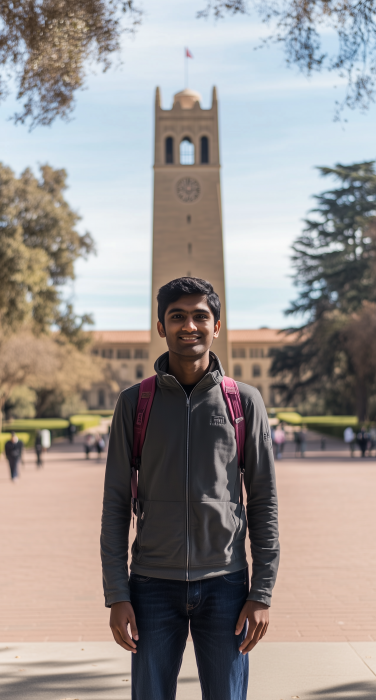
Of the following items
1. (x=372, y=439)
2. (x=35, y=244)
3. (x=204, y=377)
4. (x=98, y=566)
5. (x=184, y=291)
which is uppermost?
(x=35, y=244)

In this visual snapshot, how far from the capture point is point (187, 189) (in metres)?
44.3

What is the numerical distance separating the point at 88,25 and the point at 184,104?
45.5 metres

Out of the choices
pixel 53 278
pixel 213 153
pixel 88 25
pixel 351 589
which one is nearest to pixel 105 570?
pixel 88 25

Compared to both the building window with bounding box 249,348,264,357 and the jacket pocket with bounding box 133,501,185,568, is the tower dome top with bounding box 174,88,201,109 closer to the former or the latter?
the jacket pocket with bounding box 133,501,185,568

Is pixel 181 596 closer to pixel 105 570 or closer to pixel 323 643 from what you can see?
pixel 105 570

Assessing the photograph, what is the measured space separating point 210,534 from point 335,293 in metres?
43.0

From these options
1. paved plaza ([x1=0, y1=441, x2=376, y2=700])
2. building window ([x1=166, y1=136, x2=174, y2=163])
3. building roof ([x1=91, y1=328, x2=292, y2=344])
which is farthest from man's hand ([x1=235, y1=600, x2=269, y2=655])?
building roof ([x1=91, y1=328, x2=292, y2=344])

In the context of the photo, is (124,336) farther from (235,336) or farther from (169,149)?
(169,149)

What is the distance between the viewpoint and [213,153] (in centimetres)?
4616

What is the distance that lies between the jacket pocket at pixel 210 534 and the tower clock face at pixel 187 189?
42825mm

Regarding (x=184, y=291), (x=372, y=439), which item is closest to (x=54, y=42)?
(x=184, y=291)

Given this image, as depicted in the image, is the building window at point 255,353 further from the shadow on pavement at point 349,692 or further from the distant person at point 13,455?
the shadow on pavement at point 349,692

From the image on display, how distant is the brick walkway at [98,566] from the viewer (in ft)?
17.4

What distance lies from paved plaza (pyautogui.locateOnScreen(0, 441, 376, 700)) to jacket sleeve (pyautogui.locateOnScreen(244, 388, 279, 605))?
173 centimetres
